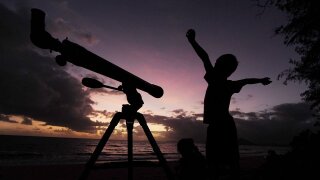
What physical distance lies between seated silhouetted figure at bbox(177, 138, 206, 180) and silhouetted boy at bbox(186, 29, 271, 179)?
159cm

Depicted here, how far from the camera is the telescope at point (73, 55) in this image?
2.64 m

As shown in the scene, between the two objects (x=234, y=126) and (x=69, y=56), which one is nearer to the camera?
(x=69, y=56)

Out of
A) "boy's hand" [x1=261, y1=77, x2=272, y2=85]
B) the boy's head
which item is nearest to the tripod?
the boy's head

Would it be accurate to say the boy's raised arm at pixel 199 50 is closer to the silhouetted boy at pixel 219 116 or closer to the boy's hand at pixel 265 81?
the silhouetted boy at pixel 219 116

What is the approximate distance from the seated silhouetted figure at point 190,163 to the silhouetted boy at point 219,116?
1.59 meters

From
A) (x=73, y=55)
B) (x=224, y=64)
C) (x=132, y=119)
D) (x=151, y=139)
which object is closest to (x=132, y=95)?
(x=132, y=119)

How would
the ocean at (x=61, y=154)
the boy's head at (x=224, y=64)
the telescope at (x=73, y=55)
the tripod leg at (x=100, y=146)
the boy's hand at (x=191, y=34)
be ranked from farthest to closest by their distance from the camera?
the ocean at (x=61, y=154)
the boy's head at (x=224, y=64)
the boy's hand at (x=191, y=34)
the tripod leg at (x=100, y=146)
the telescope at (x=73, y=55)

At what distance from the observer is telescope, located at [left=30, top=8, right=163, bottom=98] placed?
104 inches

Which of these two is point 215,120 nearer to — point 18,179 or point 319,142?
point 319,142

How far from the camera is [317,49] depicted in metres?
10.4

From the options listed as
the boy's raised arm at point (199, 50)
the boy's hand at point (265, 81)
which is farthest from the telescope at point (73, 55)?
the boy's hand at point (265, 81)

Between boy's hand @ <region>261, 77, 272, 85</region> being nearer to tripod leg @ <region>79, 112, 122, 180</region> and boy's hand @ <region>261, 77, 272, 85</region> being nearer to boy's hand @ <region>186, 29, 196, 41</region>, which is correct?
boy's hand @ <region>186, 29, 196, 41</region>

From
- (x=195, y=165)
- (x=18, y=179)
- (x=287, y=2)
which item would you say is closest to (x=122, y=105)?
(x=195, y=165)

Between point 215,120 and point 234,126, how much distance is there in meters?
0.31
